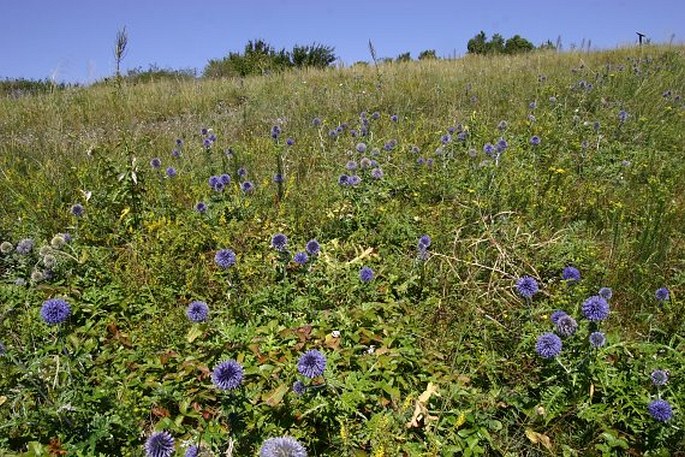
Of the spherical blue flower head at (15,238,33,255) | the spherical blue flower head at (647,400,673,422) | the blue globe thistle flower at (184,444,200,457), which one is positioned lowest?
the spherical blue flower head at (647,400,673,422)

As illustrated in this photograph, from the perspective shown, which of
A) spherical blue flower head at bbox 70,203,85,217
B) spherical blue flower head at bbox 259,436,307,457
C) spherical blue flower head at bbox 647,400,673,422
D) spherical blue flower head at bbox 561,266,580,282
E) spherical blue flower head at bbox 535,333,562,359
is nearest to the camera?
spherical blue flower head at bbox 259,436,307,457

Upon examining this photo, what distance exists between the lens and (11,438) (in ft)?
5.74

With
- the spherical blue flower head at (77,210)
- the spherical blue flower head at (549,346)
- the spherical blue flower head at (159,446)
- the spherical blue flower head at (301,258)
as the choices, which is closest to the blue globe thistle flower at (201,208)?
the spherical blue flower head at (77,210)

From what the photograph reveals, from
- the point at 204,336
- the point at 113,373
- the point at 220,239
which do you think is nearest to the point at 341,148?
the point at 220,239

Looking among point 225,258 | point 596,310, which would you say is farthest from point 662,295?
point 225,258

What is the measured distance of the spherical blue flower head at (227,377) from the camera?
1688 millimetres

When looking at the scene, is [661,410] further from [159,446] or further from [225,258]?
[225,258]

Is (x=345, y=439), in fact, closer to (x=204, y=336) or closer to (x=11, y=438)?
(x=204, y=336)

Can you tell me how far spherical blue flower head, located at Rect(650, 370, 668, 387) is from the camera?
5.83ft

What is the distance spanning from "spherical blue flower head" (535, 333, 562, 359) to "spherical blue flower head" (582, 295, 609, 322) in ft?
0.73

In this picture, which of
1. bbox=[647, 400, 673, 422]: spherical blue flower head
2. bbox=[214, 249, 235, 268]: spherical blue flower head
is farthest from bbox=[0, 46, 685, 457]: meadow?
bbox=[214, 249, 235, 268]: spherical blue flower head

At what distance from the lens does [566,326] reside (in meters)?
1.97

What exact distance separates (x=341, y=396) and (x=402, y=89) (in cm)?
588

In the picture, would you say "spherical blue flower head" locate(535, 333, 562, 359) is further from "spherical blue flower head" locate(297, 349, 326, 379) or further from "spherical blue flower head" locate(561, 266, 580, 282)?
"spherical blue flower head" locate(297, 349, 326, 379)
